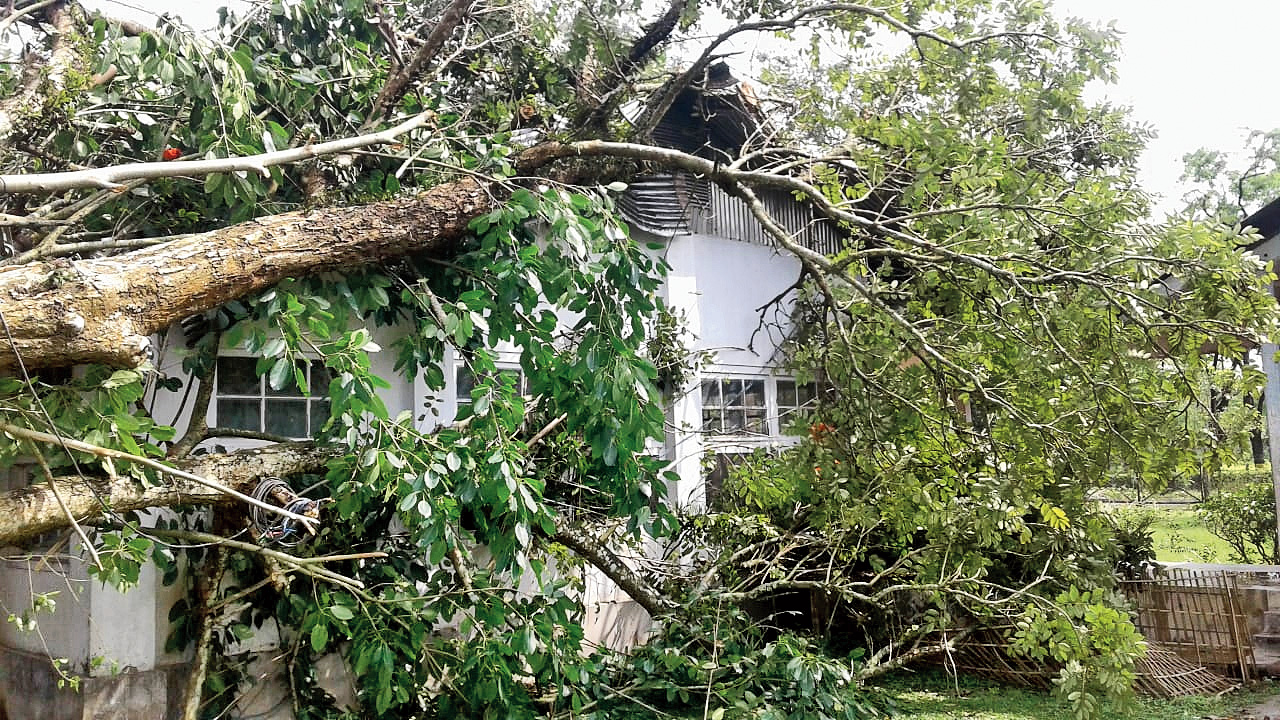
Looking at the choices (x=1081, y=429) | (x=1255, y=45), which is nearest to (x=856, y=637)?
(x=1081, y=429)

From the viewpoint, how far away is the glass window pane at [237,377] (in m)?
6.65

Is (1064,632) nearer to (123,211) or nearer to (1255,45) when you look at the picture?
(123,211)

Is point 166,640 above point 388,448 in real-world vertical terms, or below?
below

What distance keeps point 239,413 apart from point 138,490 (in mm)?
2017

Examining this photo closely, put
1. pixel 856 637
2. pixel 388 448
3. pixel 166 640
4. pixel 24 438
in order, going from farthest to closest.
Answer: pixel 856 637 < pixel 166 640 < pixel 388 448 < pixel 24 438

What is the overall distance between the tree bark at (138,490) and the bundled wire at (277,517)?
126 millimetres

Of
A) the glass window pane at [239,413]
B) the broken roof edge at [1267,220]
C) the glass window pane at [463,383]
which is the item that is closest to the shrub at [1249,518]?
the broken roof edge at [1267,220]

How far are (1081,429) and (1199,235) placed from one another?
156 centimetres

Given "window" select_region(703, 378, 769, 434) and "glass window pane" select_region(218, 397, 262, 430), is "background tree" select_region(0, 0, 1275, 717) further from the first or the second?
"window" select_region(703, 378, 769, 434)

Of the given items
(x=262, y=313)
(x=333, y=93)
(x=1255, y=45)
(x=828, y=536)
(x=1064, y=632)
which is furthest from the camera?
(x=1255, y=45)

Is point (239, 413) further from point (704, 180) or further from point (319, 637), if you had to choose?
point (704, 180)

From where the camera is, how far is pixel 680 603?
6.88 meters

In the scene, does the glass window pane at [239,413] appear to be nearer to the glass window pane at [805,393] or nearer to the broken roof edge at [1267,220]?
the glass window pane at [805,393]

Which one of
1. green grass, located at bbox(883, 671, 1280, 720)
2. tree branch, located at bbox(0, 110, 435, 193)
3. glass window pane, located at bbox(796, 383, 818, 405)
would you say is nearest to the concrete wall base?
tree branch, located at bbox(0, 110, 435, 193)
